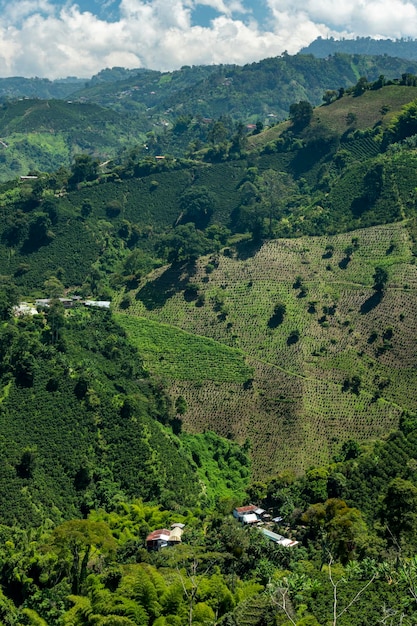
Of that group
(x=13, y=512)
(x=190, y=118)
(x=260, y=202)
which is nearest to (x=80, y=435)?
(x=13, y=512)

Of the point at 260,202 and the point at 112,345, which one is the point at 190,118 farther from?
the point at 112,345

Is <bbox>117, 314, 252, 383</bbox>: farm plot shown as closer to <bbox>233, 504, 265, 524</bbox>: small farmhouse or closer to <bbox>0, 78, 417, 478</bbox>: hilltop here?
<bbox>0, 78, 417, 478</bbox>: hilltop

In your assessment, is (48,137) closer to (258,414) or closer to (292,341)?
(292,341)

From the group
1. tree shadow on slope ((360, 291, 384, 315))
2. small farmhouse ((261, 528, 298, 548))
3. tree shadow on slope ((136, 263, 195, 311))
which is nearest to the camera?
small farmhouse ((261, 528, 298, 548))

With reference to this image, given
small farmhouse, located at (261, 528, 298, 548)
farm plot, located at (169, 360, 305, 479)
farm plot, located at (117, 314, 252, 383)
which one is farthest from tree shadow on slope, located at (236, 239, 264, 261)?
small farmhouse, located at (261, 528, 298, 548)

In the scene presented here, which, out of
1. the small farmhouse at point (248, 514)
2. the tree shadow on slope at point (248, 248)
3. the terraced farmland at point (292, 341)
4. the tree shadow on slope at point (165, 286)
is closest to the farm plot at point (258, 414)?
the terraced farmland at point (292, 341)

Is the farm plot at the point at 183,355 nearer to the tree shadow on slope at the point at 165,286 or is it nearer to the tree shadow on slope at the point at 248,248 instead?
the tree shadow on slope at the point at 165,286
